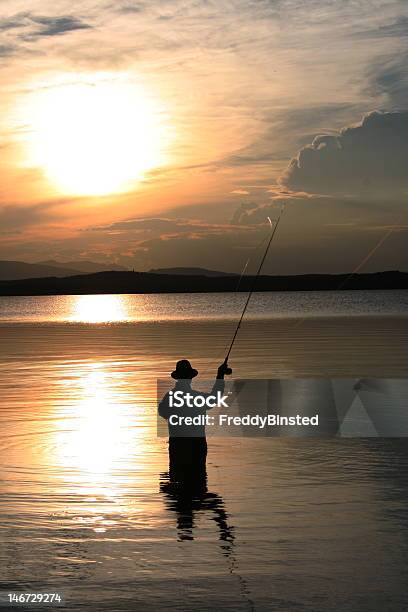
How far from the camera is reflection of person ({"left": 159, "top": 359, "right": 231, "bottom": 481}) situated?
11781 mm

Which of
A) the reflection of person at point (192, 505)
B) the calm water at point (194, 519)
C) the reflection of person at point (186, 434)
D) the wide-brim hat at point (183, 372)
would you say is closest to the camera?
the calm water at point (194, 519)

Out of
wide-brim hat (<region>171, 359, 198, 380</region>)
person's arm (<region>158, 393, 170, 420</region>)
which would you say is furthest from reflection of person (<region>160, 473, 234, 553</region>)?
wide-brim hat (<region>171, 359, 198, 380</region>)

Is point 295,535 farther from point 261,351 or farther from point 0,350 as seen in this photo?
point 0,350

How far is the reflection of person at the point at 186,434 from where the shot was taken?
11.8 meters

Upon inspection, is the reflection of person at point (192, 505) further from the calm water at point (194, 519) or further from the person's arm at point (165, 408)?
the person's arm at point (165, 408)

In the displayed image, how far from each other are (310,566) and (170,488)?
386 cm

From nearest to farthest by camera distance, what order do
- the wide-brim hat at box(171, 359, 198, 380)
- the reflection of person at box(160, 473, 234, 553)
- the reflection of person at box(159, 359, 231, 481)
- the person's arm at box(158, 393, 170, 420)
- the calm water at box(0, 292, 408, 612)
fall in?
the calm water at box(0, 292, 408, 612) < the reflection of person at box(160, 473, 234, 553) < the wide-brim hat at box(171, 359, 198, 380) < the reflection of person at box(159, 359, 231, 481) < the person's arm at box(158, 393, 170, 420)

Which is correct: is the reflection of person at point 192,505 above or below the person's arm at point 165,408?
below

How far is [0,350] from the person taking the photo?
1751 inches

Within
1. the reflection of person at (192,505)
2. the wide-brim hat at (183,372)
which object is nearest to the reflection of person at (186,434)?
the wide-brim hat at (183,372)

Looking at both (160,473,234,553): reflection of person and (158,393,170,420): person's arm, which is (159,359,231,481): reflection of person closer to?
(158,393,170,420): person's arm

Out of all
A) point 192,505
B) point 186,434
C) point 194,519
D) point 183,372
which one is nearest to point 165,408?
point 186,434

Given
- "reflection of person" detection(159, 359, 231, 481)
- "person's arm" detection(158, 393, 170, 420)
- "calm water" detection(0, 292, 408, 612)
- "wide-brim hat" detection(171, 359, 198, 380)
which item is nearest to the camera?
"calm water" detection(0, 292, 408, 612)

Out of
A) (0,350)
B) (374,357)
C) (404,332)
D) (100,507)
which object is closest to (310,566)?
(100,507)
